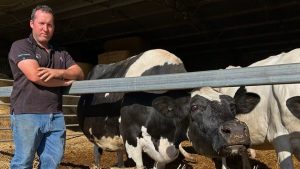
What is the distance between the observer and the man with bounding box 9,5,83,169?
3553 mm

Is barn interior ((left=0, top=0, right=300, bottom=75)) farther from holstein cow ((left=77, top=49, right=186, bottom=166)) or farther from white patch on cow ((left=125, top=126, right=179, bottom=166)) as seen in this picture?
white patch on cow ((left=125, top=126, right=179, bottom=166))

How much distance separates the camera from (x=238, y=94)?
445cm

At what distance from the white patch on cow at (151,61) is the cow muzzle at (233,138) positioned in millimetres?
1703

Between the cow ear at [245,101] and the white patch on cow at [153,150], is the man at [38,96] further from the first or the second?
the cow ear at [245,101]

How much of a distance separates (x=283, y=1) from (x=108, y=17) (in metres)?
4.59

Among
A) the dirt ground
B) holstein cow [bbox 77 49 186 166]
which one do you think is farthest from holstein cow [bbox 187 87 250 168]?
the dirt ground

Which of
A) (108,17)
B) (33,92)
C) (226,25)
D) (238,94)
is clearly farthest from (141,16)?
(33,92)

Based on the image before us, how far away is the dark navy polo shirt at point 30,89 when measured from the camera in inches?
141

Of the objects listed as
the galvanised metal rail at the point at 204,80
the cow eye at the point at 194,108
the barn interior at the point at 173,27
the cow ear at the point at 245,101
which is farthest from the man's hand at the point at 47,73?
the barn interior at the point at 173,27

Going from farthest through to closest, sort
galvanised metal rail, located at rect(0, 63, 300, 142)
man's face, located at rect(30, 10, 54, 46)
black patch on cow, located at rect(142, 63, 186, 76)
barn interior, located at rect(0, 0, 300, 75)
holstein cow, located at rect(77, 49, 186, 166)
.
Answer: barn interior, located at rect(0, 0, 300, 75), holstein cow, located at rect(77, 49, 186, 166), black patch on cow, located at rect(142, 63, 186, 76), man's face, located at rect(30, 10, 54, 46), galvanised metal rail, located at rect(0, 63, 300, 142)

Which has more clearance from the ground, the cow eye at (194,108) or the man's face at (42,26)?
the man's face at (42,26)

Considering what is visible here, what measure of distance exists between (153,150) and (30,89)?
1.66 meters

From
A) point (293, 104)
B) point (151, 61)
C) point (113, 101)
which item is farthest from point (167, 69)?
point (293, 104)

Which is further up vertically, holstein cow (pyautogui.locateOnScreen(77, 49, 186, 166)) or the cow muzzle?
holstein cow (pyautogui.locateOnScreen(77, 49, 186, 166))
